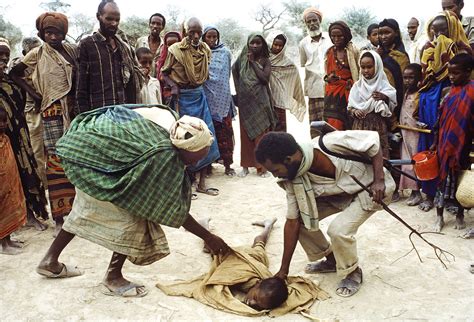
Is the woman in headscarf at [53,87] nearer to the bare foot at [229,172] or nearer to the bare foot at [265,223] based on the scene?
the bare foot at [265,223]

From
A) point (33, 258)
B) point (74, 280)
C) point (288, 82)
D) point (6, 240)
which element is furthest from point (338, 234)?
point (288, 82)

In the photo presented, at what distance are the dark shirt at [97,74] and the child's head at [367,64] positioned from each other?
94.7 inches

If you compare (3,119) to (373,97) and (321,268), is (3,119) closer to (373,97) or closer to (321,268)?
(321,268)

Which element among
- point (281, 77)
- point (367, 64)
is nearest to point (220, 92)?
point (281, 77)

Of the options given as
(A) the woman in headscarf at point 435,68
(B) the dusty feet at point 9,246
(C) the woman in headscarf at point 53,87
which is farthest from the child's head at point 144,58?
(A) the woman in headscarf at point 435,68

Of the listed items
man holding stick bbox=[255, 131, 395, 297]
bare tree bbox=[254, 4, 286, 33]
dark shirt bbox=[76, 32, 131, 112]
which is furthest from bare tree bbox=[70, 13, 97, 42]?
man holding stick bbox=[255, 131, 395, 297]

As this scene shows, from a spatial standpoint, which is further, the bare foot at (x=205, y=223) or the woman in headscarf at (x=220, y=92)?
the woman in headscarf at (x=220, y=92)

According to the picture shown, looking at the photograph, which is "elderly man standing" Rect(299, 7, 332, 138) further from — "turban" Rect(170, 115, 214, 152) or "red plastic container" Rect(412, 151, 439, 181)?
"turban" Rect(170, 115, 214, 152)

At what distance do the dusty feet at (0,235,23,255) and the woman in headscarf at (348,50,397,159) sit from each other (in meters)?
3.45

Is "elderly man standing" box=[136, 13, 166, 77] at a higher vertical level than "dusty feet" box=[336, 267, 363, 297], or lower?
higher

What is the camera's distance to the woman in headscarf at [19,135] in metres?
4.04

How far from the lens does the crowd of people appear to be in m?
2.81

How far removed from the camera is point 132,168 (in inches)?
108

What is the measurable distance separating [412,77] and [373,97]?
441 mm
